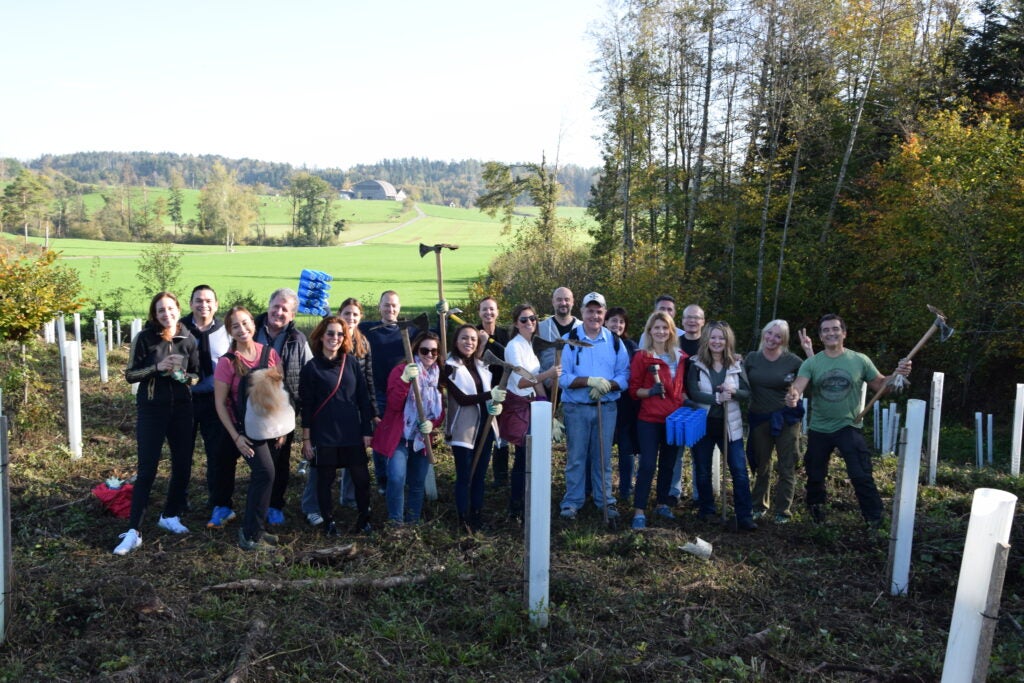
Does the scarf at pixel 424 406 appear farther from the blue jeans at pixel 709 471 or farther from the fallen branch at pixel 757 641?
the fallen branch at pixel 757 641

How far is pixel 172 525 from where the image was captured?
6.14m

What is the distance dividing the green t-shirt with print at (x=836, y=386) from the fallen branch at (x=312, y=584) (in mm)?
3467

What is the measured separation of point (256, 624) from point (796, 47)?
1980 cm

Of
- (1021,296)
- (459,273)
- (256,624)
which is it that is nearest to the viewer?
(256,624)

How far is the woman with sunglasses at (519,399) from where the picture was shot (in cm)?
650

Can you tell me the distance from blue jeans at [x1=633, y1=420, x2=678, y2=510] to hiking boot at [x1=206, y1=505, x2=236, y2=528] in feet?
10.4

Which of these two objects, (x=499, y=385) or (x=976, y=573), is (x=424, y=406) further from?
(x=976, y=573)

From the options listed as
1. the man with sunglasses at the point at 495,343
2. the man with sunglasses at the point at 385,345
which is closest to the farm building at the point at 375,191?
the man with sunglasses at the point at 495,343

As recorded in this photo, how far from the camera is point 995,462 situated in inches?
517

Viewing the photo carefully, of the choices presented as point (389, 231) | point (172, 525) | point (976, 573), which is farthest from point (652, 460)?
point (389, 231)

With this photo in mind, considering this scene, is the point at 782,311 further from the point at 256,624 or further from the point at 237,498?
the point at 256,624

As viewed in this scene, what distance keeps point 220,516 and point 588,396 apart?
9.88ft

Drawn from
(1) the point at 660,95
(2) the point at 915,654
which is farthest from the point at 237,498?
(1) the point at 660,95

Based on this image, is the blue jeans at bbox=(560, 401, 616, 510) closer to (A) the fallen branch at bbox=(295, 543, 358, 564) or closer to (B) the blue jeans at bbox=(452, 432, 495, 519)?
(B) the blue jeans at bbox=(452, 432, 495, 519)
